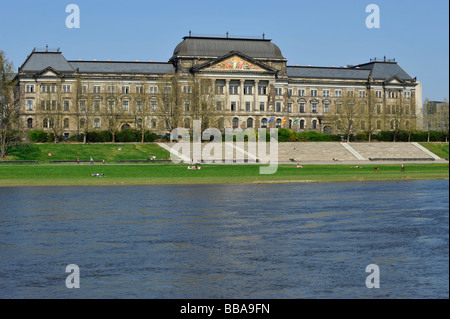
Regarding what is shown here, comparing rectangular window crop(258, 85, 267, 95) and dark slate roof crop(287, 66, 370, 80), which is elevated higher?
dark slate roof crop(287, 66, 370, 80)

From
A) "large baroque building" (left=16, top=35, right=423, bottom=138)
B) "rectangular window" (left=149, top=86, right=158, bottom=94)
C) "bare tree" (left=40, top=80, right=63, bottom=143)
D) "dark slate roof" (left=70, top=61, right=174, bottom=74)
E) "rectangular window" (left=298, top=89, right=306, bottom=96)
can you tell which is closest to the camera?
"bare tree" (left=40, top=80, right=63, bottom=143)

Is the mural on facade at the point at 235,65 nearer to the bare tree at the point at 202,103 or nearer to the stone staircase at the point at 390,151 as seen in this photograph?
the bare tree at the point at 202,103

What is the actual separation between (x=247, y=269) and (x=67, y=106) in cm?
13012

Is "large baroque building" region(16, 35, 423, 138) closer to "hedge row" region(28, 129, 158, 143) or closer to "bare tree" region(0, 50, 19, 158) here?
"hedge row" region(28, 129, 158, 143)

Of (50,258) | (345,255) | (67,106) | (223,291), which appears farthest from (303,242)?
(67,106)

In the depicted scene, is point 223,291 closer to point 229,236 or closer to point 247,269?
point 247,269

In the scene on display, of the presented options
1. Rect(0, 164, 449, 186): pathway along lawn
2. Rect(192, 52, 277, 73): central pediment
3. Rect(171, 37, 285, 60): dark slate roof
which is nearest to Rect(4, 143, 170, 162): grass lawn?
Rect(0, 164, 449, 186): pathway along lawn

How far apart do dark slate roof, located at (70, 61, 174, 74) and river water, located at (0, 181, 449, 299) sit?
10708 cm

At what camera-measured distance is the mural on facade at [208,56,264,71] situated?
154125mm

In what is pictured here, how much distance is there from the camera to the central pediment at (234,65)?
Answer: 153 metres

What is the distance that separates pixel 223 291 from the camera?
24.0 m

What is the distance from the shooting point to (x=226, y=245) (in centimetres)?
3231

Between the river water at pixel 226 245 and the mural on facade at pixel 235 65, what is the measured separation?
4061 inches

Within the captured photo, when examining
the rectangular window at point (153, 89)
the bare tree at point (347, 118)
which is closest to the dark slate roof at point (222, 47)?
the rectangular window at point (153, 89)
